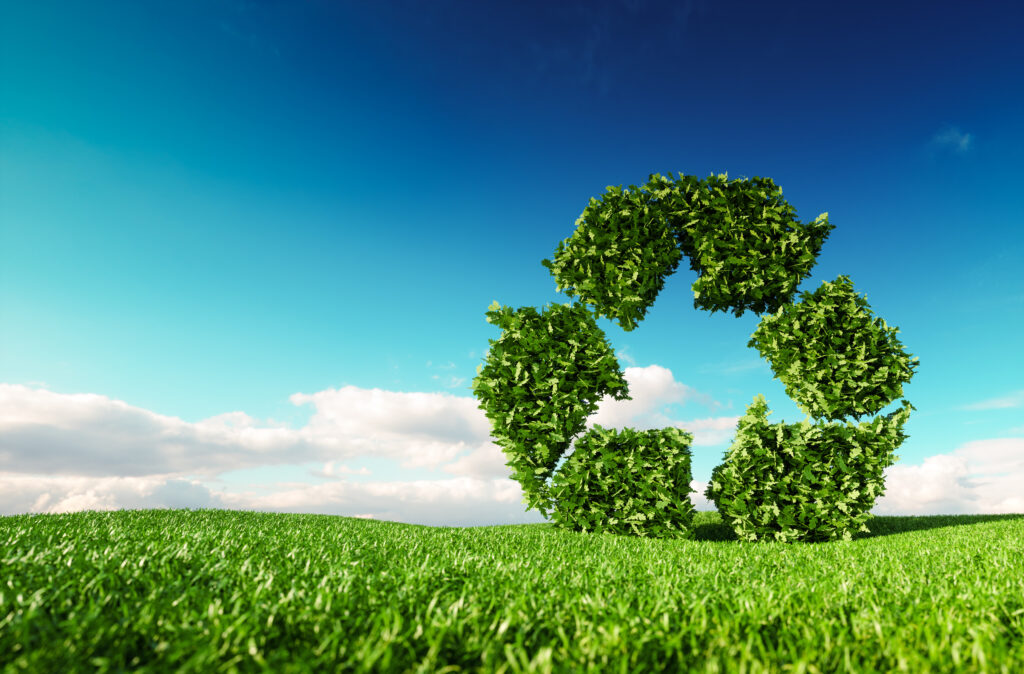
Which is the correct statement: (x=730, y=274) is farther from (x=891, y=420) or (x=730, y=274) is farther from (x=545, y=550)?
(x=545, y=550)

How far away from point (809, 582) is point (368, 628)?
A: 13.0 feet

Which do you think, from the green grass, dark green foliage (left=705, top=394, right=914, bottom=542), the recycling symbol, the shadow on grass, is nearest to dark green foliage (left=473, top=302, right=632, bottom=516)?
the recycling symbol

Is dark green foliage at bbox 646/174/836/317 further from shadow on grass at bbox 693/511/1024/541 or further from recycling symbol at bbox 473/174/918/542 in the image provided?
shadow on grass at bbox 693/511/1024/541

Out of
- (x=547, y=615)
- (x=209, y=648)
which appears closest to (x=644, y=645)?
(x=547, y=615)

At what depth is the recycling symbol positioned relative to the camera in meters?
9.75

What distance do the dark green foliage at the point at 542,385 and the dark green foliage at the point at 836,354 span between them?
340 centimetres

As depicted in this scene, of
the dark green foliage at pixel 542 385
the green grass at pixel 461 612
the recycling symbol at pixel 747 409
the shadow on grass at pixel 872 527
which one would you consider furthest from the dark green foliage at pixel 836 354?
the green grass at pixel 461 612

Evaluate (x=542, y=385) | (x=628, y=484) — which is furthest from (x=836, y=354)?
(x=542, y=385)

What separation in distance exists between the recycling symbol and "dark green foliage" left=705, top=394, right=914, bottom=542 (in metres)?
0.02

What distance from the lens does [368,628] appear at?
9.37ft

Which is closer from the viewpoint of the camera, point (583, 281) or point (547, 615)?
point (547, 615)

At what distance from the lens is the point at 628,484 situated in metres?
10.2

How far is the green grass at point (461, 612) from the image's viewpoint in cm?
245

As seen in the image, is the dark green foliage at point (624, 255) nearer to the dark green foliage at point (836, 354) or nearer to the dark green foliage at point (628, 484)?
the dark green foliage at point (836, 354)
